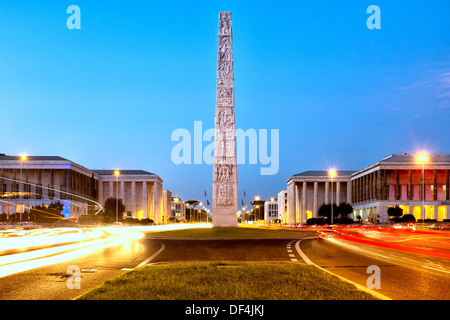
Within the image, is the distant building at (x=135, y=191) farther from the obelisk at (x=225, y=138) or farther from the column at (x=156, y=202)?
the obelisk at (x=225, y=138)

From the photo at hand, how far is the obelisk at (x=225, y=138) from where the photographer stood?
5478cm

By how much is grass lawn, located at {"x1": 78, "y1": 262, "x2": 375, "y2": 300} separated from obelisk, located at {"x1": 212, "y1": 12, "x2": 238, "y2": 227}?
4061cm

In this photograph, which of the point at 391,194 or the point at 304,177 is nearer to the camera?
the point at 391,194

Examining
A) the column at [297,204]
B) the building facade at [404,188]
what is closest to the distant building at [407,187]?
the building facade at [404,188]

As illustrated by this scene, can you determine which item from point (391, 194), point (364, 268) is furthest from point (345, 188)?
point (364, 268)

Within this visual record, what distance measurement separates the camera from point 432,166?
5266 inches

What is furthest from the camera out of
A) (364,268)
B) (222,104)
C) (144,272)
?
(222,104)

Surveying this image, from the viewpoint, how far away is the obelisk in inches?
2157

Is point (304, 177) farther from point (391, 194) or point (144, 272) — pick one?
point (144, 272)

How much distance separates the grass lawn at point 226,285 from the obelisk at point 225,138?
40.6 metres

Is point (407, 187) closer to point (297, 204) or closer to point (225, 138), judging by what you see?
point (297, 204)

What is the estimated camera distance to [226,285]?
10.8 metres
